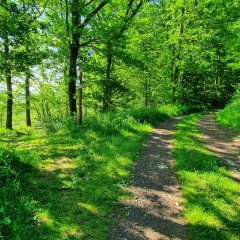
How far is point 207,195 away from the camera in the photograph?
6.40 metres

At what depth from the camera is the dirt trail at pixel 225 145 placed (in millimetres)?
8492

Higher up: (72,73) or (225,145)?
(72,73)

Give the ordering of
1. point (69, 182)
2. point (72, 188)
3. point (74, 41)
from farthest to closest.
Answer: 1. point (74, 41)
2. point (69, 182)
3. point (72, 188)

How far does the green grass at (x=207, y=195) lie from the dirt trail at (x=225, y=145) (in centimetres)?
36

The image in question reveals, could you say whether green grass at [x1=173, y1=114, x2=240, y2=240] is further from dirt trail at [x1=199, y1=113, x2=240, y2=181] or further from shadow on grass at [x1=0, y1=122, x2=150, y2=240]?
shadow on grass at [x1=0, y1=122, x2=150, y2=240]

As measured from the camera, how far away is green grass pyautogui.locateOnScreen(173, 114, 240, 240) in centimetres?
508

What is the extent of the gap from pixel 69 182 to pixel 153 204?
2409 mm

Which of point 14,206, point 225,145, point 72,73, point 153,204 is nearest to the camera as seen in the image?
point 14,206

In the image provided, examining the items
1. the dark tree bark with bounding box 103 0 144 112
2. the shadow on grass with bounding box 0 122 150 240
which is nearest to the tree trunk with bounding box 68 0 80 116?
the dark tree bark with bounding box 103 0 144 112

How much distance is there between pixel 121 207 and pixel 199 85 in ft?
90.0

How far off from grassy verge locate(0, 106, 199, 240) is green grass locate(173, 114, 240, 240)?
63.4 inches

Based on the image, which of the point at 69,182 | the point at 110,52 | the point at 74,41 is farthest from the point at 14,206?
the point at 110,52

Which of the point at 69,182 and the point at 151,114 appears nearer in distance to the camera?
the point at 69,182

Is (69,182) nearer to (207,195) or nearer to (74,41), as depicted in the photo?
(207,195)
